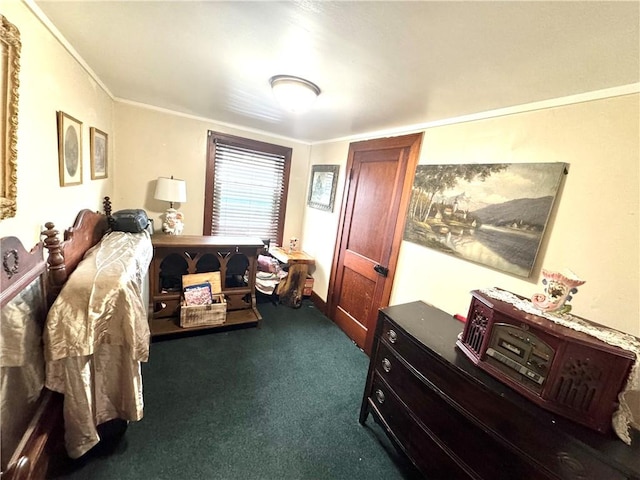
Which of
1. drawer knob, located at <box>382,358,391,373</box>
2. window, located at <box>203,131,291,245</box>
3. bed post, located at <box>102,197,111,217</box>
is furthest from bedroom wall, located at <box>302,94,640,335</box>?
bed post, located at <box>102,197,111,217</box>

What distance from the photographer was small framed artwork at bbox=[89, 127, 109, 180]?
1.93 meters

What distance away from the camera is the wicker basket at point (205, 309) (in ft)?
7.77

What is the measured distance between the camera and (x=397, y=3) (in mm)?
813

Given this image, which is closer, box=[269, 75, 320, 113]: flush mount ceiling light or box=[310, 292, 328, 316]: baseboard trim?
box=[269, 75, 320, 113]: flush mount ceiling light

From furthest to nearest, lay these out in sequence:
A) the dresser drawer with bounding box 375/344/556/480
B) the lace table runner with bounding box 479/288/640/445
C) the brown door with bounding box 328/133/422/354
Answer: the brown door with bounding box 328/133/422/354 → the dresser drawer with bounding box 375/344/556/480 → the lace table runner with bounding box 479/288/640/445

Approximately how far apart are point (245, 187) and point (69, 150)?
192cm

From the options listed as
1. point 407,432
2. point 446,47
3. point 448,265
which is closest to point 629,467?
point 407,432

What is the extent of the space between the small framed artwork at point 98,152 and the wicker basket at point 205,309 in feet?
3.75

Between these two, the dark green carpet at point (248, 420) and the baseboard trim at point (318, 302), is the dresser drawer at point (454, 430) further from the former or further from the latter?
the baseboard trim at point (318, 302)

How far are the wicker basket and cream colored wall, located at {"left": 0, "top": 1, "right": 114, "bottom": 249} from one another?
3.60 feet

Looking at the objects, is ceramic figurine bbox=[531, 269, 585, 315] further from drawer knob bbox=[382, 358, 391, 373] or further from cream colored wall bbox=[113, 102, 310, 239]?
cream colored wall bbox=[113, 102, 310, 239]

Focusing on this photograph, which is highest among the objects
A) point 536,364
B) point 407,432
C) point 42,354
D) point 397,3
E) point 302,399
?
point 397,3

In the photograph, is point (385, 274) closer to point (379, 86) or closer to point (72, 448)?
point (379, 86)

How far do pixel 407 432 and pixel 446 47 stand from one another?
1899 millimetres
